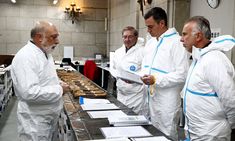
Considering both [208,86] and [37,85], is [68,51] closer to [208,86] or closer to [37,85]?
[37,85]

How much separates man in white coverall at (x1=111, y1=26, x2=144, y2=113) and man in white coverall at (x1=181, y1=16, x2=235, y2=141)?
119 cm

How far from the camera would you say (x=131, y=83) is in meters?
3.24

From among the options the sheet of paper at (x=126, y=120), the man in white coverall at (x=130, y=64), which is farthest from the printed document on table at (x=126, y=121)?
the man in white coverall at (x=130, y=64)

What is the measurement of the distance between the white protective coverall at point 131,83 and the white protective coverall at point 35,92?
3.08 feet

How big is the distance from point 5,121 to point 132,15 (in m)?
4.00

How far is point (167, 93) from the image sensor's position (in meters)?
2.61

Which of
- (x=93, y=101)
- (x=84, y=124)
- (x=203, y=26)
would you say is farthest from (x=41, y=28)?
(x=203, y=26)

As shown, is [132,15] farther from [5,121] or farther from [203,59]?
[203,59]

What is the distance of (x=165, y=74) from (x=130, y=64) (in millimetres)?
861

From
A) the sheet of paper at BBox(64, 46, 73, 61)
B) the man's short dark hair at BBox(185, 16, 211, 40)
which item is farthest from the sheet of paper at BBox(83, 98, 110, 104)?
the sheet of paper at BBox(64, 46, 73, 61)

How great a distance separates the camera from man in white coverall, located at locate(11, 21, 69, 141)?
7.32ft

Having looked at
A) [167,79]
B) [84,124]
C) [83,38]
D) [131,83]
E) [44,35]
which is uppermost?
[83,38]

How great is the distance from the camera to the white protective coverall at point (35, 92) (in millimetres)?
2226

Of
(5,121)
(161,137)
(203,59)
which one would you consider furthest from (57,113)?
(5,121)
